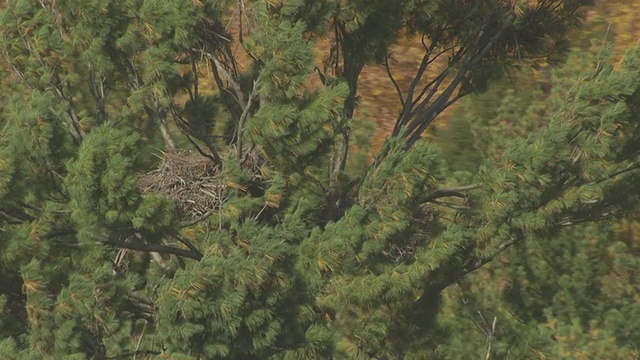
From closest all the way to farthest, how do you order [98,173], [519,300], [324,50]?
1. [98,173]
2. [519,300]
3. [324,50]

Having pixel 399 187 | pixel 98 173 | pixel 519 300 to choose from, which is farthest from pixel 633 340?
pixel 98 173

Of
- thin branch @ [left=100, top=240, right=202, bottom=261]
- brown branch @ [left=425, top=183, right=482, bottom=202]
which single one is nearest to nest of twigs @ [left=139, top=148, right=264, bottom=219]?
thin branch @ [left=100, top=240, right=202, bottom=261]

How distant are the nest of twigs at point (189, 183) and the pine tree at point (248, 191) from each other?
0.06 feet

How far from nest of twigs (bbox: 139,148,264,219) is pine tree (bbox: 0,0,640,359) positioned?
0.02 m

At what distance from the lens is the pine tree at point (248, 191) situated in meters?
8.59

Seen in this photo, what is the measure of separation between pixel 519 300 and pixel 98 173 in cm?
573

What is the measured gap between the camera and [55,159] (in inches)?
352

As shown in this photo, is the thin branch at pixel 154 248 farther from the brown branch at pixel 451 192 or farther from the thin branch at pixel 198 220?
the brown branch at pixel 451 192

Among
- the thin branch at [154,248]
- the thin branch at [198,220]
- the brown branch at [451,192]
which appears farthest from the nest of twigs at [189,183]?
the brown branch at [451,192]

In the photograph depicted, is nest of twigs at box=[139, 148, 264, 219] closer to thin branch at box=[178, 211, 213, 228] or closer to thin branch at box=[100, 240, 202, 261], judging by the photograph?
thin branch at box=[178, 211, 213, 228]

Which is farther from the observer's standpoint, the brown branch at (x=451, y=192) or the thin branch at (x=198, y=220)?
the brown branch at (x=451, y=192)

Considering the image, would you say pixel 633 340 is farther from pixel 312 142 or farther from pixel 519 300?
pixel 312 142

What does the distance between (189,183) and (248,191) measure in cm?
47

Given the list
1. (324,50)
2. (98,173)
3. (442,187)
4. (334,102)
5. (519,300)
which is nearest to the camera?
(98,173)
